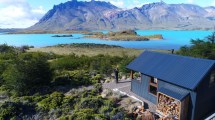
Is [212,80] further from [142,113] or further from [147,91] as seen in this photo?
[142,113]

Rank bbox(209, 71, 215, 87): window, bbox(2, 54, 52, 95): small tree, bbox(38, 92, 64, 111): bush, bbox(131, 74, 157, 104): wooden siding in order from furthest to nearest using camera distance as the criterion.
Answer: bbox(2, 54, 52, 95): small tree → bbox(131, 74, 157, 104): wooden siding → bbox(38, 92, 64, 111): bush → bbox(209, 71, 215, 87): window

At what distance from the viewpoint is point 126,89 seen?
16938mm

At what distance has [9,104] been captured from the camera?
45.2 ft

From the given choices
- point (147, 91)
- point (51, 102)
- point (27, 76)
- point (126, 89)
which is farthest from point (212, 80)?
point (27, 76)

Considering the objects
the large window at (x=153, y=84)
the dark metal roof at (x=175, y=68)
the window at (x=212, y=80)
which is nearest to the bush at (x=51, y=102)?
the dark metal roof at (x=175, y=68)

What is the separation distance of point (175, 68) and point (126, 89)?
5144 millimetres

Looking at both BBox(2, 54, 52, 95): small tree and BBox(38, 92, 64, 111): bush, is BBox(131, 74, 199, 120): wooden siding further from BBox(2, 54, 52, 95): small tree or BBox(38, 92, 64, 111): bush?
BBox(2, 54, 52, 95): small tree

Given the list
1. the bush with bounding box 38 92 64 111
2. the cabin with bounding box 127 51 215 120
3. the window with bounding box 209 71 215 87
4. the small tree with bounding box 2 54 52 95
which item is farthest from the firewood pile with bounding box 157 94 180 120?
the small tree with bounding box 2 54 52 95

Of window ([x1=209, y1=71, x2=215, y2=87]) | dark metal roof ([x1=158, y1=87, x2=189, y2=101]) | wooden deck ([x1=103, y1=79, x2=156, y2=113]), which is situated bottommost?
wooden deck ([x1=103, y1=79, x2=156, y2=113])

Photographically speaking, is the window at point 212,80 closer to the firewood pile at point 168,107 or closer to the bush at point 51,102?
the firewood pile at point 168,107

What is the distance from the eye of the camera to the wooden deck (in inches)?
542

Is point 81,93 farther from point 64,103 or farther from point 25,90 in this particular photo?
point 25,90

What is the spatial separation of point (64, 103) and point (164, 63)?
7024mm

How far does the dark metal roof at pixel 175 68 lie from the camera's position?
11469 millimetres
